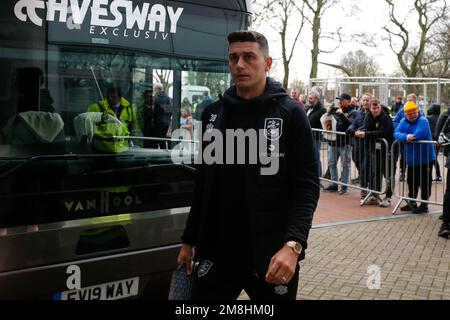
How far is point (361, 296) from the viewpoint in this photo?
4.72 meters

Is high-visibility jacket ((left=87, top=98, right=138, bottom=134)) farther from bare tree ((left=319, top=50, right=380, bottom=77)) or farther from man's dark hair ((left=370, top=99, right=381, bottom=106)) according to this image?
bare tree ((left=319, top=50, right=380, bottom=77))

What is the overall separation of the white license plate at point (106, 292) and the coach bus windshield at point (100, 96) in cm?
47

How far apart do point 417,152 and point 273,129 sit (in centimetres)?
653

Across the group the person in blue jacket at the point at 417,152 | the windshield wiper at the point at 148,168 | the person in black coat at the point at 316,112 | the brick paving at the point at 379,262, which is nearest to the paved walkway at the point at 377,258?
the brick paving at the point at 379,262

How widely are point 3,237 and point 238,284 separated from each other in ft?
4.45

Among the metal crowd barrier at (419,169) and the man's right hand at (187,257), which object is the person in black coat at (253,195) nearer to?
the man's right hand at (187,257)

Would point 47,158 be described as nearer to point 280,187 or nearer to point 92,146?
point 92,146

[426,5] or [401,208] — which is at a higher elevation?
[426,5]

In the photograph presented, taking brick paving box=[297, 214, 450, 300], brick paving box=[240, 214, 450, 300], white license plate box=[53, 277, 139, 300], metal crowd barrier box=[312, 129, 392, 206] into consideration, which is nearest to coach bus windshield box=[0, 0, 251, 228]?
white license plate box=[53, 277, 139, 300]

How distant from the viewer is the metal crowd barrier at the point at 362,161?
895cm

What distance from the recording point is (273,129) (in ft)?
7.80
